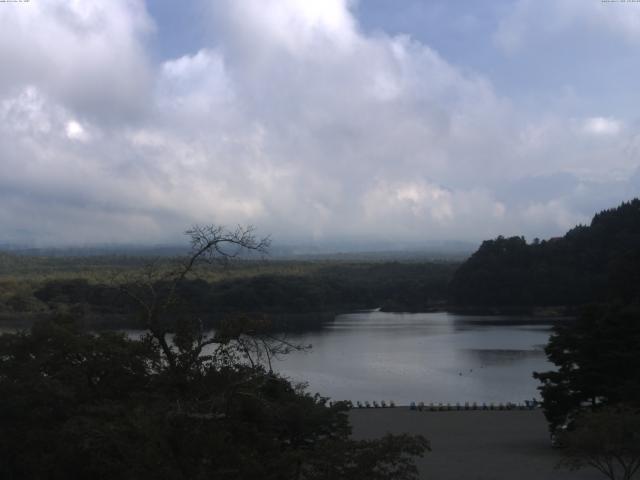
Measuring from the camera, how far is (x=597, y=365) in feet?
44.8

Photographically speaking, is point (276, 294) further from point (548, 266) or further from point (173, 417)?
point (173, 417)

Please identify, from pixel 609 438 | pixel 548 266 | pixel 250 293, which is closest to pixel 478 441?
pixel 609 438

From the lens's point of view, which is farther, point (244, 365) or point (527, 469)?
point (527, 469)

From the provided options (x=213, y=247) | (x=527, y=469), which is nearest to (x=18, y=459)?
(x=213, y=247)

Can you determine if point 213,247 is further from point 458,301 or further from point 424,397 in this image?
point 458,301

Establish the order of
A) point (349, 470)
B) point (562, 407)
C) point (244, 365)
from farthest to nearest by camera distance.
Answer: point (562, 407) → point (244, 365) → point (349, 470)

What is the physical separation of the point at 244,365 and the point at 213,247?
40.7 inches

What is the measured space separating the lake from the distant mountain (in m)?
4.07

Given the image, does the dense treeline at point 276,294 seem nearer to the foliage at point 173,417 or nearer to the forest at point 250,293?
the forest at point 250,293

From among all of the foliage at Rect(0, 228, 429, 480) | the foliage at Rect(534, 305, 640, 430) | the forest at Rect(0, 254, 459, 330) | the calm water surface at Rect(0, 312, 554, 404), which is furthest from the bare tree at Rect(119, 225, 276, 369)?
the forest at Rect(0, 254, 459, 330)

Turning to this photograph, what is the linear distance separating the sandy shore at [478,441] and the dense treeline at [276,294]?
15133 millimetres

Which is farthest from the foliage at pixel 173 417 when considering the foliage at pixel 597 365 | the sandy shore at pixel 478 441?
the foliage at pixel 597 365

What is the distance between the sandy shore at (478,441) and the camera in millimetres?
11977

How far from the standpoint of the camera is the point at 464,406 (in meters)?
21.1
